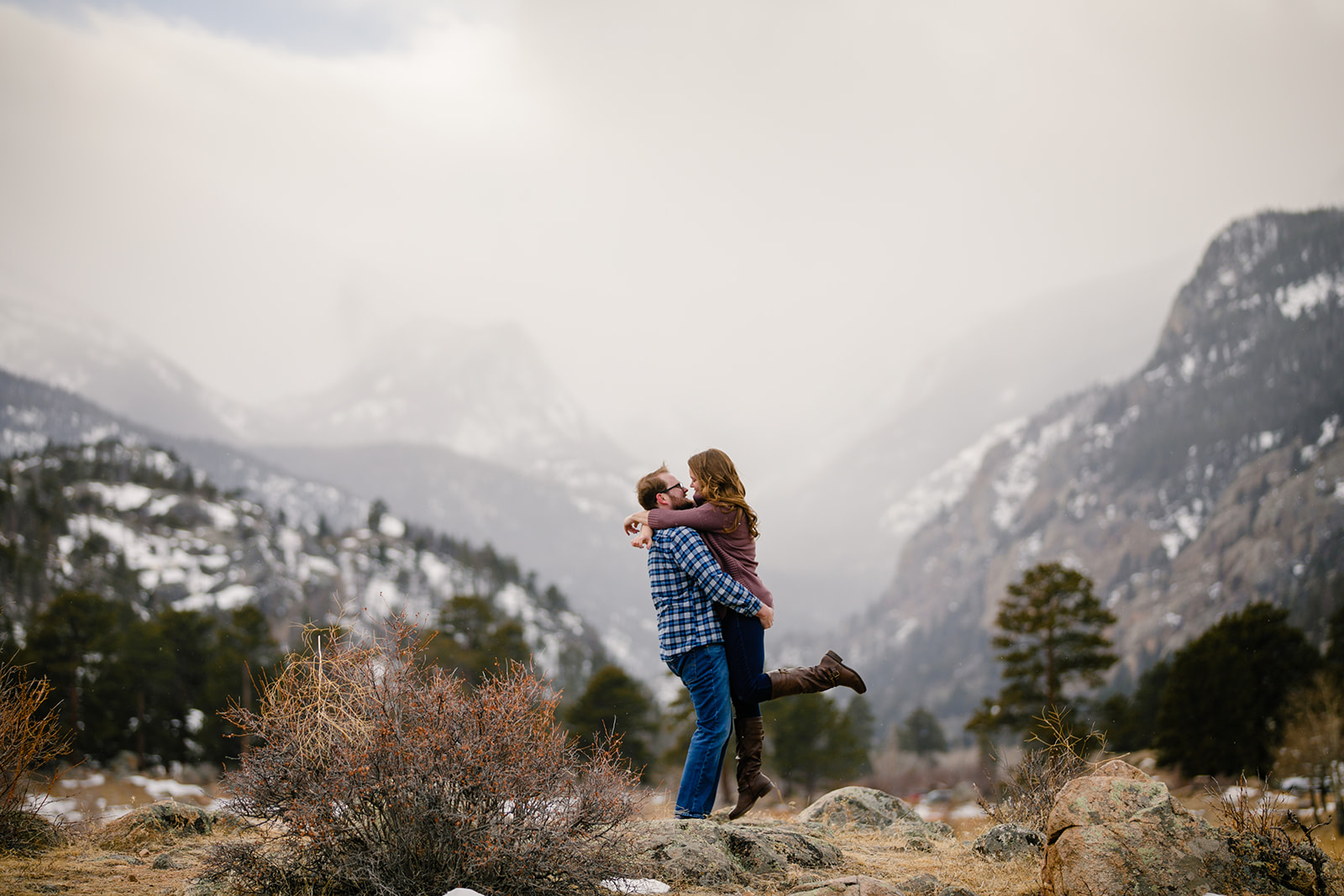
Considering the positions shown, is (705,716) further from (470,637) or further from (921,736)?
(921,736)

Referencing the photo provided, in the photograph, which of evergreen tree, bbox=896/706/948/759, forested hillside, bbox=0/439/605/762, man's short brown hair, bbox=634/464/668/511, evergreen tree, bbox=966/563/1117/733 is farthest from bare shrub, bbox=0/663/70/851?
evergreen tree, bbox=896/706/948/759

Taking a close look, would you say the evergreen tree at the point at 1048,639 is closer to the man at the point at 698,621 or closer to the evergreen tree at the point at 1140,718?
the evergreen tree at the point at 1140,718

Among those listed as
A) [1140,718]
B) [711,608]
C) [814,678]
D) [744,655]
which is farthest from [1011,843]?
[1140,718]

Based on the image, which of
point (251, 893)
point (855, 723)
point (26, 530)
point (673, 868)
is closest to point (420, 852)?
point (251, 893)

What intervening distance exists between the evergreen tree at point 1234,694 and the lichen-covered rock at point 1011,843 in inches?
1859

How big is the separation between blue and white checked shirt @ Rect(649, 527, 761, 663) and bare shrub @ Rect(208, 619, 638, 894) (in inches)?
50.3

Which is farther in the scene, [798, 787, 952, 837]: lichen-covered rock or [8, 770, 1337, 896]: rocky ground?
[798, 787, 952, 837]: lichen-covered rock

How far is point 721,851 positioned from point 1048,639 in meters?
33.4

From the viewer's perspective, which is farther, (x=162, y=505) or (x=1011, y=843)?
(x=162, y=505)

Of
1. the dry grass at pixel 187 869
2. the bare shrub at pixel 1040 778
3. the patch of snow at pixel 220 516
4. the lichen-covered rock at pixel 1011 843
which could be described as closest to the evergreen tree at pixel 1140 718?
the bare shrub at pixel 1040 778

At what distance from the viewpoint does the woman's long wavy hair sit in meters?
6.80

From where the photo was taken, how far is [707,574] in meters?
6.54

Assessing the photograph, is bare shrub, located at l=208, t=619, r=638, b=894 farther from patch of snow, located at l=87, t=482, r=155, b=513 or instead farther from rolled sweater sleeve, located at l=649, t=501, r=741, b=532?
patch of snow, located at l=87, t=482, r=155, b=513

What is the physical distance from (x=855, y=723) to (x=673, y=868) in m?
78.4
